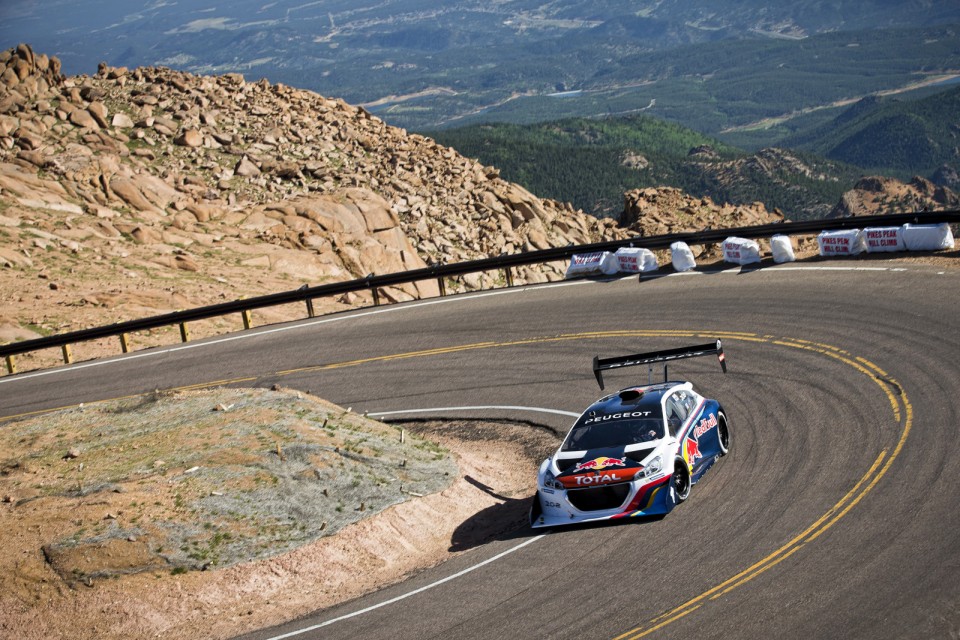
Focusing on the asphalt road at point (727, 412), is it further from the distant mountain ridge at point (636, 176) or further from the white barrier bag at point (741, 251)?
the distant mountain ridge at point (636, 176)

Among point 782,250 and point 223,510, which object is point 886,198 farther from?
point 223,510

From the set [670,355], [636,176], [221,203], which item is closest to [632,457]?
[670,355]

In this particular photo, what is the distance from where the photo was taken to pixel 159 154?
49.7 metres

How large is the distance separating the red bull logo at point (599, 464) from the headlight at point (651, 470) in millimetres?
262

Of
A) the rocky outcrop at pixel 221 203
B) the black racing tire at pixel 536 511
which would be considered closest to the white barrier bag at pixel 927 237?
the black racing tire at pixel 536 511

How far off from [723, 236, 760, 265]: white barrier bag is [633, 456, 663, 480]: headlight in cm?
1585

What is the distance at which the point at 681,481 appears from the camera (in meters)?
16.5

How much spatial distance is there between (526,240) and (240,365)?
79.5ft

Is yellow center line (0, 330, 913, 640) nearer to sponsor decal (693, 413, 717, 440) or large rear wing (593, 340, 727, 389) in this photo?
sponsor decal (693, 413, 717, 440)

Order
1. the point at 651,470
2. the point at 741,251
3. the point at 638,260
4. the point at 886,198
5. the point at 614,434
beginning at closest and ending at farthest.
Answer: the point at 651,470
the point at 614,434
the point at 741,251
the point at 638,260
the point at 886,198

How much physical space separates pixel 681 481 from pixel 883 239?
51.3 feet

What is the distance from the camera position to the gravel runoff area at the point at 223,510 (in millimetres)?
15148

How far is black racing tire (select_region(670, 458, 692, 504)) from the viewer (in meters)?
16.2

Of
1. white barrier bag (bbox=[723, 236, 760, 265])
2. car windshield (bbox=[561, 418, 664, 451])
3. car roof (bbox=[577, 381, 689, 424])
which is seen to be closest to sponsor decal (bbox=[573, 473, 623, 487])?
car windshield (bbox=[561, 418, 664, 451])
